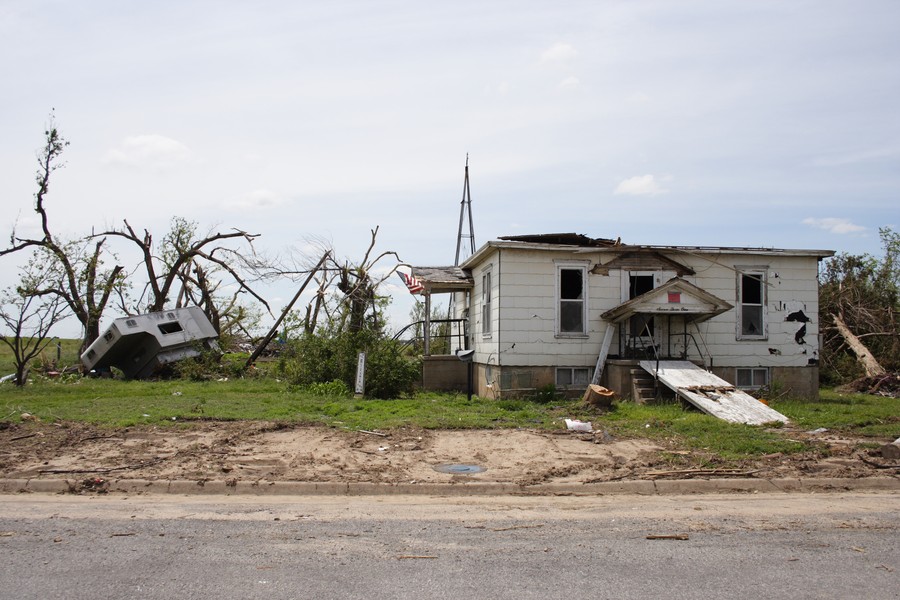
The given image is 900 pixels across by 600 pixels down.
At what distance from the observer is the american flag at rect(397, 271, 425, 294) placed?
68.3ft

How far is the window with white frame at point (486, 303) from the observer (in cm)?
1919

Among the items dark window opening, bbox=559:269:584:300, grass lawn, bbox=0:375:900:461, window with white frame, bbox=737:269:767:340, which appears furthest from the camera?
window with white frame, bbox=737:269:767:340

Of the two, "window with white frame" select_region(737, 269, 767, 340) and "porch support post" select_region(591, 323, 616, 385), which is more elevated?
"window with white frame" select_region(737, 269, 767, 340)

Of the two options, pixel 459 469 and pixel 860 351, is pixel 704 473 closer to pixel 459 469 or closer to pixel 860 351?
pixel 459 469

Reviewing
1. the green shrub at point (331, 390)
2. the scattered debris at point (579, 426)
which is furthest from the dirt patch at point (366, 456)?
the green shrub at point (331, 390)

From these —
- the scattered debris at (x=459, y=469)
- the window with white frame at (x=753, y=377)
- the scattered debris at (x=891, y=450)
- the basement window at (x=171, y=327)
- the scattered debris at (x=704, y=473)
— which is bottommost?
the scattered debris at (x=459, y=469)

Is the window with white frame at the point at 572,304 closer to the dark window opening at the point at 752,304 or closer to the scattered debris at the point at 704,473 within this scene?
the dark window opening at the point at 752,304

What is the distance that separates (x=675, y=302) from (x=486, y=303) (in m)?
4.87

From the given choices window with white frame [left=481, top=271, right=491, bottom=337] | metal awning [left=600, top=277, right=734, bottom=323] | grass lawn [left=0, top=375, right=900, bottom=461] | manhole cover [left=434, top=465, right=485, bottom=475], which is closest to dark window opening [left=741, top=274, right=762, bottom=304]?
metal awning [left=600, top=277, right=734, bottom=323]

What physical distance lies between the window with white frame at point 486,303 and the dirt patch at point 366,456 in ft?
23.1

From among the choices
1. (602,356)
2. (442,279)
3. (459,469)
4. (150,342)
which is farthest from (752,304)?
(150,342)

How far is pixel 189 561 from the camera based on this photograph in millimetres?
5914

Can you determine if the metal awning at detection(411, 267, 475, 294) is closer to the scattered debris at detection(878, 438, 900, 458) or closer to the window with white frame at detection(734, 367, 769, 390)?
the window with white frame at detection(734, 367, 769, 390)

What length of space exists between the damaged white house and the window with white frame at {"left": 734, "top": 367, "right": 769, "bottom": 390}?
0.03 metres
